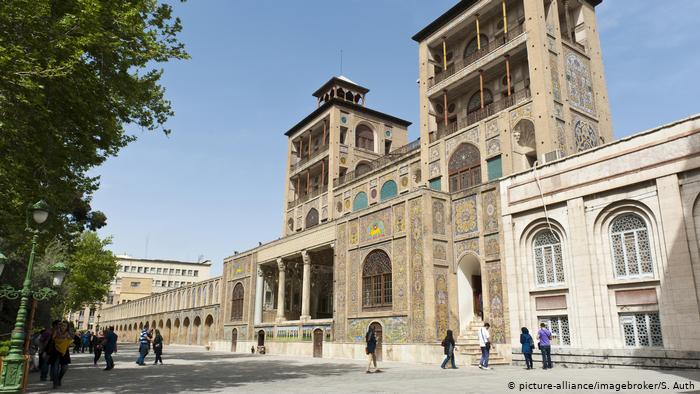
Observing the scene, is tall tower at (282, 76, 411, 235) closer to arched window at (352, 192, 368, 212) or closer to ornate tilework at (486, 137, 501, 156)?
arched window at (352, 192, 368, 212)

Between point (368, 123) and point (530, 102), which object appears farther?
point (368, 123)

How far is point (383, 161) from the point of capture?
108ft

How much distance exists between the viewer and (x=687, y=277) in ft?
47.6

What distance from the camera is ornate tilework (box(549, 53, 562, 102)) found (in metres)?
22.7

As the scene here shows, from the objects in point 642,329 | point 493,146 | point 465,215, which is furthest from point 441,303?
point 642,329

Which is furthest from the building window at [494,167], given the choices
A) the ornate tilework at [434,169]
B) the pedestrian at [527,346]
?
the pedestrian at [527,346]

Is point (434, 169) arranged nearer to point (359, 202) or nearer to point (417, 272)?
point (417, 272)

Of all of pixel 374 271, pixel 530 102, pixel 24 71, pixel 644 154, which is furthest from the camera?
pixel 374 271

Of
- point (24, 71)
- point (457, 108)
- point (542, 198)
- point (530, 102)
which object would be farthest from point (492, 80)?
point (24, 71)

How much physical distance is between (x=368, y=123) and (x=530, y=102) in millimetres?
17324

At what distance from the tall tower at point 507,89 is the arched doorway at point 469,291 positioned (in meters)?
4.03

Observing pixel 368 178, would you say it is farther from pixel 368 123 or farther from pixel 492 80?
pixel 492 80

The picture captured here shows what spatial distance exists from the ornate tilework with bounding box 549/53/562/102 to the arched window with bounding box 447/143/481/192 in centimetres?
430

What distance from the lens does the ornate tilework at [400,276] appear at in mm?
22297
